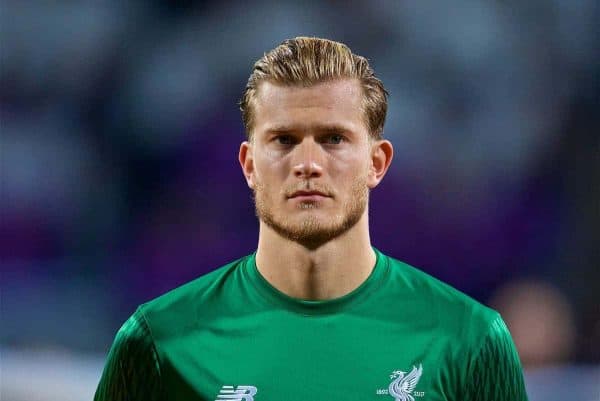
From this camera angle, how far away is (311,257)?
3.17 metres

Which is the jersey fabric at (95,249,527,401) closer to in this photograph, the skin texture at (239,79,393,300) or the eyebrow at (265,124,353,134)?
the skin texture at (239,79,393,300)

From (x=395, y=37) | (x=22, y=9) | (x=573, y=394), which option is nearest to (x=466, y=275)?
(x=573, y=394)

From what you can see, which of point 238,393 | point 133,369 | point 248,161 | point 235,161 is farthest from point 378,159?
point 235,161

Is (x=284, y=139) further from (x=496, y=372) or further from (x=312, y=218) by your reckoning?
(x=496, y=372)

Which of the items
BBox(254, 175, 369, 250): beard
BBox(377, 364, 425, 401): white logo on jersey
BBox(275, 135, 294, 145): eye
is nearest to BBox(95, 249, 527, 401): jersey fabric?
BBox(377, 364, 425, 401): white logo on jersey

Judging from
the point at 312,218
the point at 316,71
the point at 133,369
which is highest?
the point at 316,71

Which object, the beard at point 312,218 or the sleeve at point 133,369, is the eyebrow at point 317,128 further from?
the sleeve at point 133,369

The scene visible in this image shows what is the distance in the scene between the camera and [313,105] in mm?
3164

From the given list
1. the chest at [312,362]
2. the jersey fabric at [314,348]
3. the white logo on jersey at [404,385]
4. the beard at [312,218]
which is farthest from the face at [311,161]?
the white logo on jersey at [404,385]

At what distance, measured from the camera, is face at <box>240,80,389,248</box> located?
→ 10.1 feet

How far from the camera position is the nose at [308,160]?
3.06m

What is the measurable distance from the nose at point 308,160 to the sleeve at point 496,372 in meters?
0.87

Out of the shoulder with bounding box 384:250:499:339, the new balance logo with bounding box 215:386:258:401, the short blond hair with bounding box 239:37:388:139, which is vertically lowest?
the new balance logo with bounding box 215:386:258:401

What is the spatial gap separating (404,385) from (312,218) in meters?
0.65
